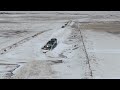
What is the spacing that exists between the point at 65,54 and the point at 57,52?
49.6 inches

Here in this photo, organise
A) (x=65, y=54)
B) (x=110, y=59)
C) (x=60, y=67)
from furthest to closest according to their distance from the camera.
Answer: (x=65, y=54) → (x=110, y=59) → (x=60, y=67)

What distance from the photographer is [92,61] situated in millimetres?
17812

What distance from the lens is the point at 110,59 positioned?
1883 cm

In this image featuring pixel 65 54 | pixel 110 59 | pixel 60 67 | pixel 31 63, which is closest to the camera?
pixel 60 67
